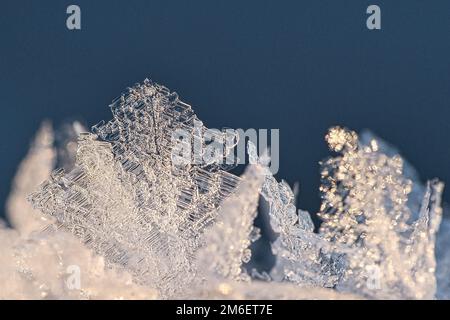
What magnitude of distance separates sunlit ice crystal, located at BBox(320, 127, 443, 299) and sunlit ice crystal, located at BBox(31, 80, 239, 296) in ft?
1.57

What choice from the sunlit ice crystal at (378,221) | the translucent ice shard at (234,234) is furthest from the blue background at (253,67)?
the translucent ice shard at (234,234)

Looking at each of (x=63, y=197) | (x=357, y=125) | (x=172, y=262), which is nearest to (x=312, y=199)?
(x=357, y=125)

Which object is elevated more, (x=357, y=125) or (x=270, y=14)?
(x=270, y=14)

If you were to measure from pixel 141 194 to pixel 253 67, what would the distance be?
3.07 ft

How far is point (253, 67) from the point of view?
15.0 ft

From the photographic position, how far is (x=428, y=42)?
457cm

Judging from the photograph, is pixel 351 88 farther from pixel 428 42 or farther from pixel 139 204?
pixel 139 204

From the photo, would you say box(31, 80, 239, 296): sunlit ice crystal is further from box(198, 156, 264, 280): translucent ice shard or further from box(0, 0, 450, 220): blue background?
box(0, 0, 450, 220): blue background

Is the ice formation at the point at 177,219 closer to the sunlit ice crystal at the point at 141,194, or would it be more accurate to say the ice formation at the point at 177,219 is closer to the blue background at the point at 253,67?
the sunlit ice crystal at the point at 141,194

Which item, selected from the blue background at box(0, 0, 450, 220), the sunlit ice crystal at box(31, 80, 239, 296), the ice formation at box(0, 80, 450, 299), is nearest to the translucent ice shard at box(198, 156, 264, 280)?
the ice formation at box(0, 80, 450, 299)

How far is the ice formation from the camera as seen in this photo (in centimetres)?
396

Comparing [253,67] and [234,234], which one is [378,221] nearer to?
[234,234]
